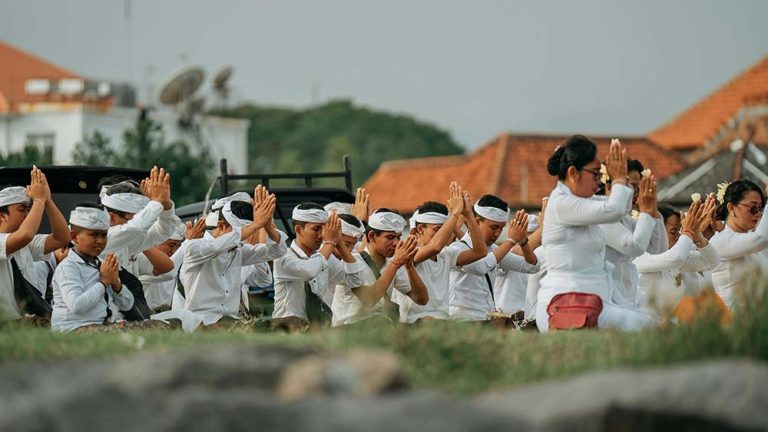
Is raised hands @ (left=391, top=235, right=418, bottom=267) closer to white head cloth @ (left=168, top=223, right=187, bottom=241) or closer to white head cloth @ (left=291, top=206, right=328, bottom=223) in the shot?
white head cloth @ (left=291, top=206, right=328, bottom=223)

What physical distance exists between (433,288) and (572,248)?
10.7 ft

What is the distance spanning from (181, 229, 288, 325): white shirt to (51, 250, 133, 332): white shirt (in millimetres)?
1680

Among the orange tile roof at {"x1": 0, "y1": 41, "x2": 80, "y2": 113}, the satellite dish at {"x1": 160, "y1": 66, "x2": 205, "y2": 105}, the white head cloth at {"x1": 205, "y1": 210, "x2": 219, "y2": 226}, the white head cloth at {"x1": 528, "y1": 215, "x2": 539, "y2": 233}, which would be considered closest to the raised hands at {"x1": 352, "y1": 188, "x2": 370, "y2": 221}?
the white head cloth at {"x1": 205, "y1": 210, "x2": 219, "y2": 226}

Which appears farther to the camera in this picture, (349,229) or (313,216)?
(349,229)

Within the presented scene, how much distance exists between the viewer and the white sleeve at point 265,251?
1425 cm

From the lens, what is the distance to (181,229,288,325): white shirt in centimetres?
1414

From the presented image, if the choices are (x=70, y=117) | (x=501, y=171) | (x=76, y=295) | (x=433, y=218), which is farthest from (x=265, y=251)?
(x=70, y=117)

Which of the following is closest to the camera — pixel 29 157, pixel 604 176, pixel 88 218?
pixel 88 218

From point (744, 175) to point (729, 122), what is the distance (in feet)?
78.9

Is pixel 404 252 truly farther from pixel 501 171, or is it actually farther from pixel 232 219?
pixel 501 171

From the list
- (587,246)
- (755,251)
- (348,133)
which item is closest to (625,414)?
(587,246)

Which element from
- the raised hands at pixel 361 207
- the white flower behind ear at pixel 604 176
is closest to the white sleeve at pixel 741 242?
the white flower behind ear at pixel 604 176

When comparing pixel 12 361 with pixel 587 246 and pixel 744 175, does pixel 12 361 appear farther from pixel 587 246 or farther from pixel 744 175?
pixel 744 175

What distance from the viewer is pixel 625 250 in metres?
12.0
